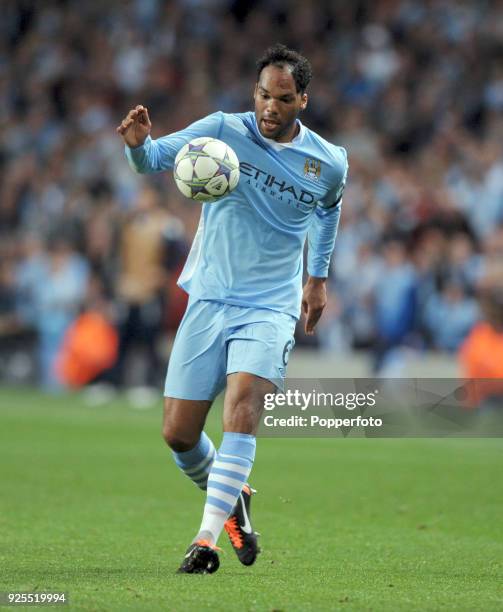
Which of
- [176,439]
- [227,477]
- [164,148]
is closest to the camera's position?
[227,477]

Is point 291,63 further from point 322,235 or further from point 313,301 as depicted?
point 313,301

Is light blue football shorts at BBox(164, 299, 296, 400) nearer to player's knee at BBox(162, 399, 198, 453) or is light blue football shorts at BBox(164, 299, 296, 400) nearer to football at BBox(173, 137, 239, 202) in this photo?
player's knee at BBox(162, 399, 198, 453)

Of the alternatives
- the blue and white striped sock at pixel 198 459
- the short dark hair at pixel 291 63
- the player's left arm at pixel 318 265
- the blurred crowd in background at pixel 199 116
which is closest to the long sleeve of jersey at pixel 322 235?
the player's left arm at pixel 318 265

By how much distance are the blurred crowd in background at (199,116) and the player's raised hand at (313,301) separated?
28.3ft

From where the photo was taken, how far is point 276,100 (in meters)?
6.92

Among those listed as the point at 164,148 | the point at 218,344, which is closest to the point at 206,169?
the point at 164,148

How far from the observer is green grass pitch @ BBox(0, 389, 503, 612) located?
604cm

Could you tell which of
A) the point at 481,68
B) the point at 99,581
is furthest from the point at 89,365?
the point at 99,581

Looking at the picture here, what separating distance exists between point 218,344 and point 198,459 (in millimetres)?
668

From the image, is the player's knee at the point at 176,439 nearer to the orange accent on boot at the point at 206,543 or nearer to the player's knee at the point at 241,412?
the player's knee at the point at 241,412

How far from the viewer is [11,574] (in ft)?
21.0

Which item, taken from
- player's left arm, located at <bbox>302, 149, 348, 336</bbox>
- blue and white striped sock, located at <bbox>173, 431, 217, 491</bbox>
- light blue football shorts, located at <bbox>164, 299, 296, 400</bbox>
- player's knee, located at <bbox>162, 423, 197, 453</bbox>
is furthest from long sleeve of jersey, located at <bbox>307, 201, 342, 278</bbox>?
player's knee, located at <bbox>162, 423, 197, 453</bbox>

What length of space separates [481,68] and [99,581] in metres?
16.3

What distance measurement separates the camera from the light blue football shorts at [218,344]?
6.89m
